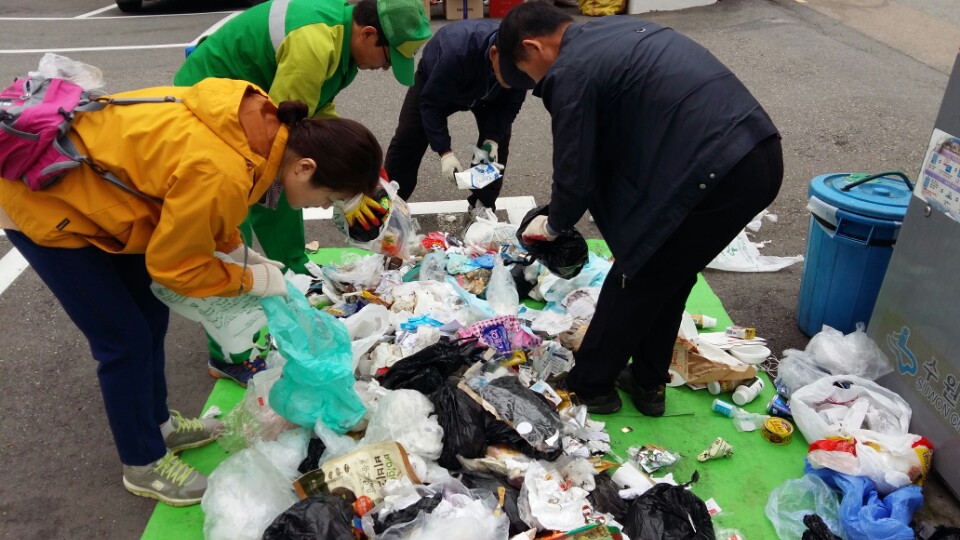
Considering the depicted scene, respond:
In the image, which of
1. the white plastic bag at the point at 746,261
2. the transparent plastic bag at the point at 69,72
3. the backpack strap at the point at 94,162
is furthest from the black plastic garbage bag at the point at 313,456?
the white plastic bag at the point at 746,261

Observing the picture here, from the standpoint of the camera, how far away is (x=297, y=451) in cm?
262

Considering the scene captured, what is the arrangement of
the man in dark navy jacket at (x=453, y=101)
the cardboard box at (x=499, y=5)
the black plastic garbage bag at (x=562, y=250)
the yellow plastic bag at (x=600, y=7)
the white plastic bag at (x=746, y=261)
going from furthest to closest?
1. the cardboard box at (x=499, y=5)
2. the yellow plastic bag at (x=600, y=7)
3. the white plastic bag at (x=746, y=261)
4. the man in dark navy jacket at (x=453, y=101)
5. the black plastic garbage bag at (x=562, y=250)

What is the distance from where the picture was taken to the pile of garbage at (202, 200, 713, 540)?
2314 mm

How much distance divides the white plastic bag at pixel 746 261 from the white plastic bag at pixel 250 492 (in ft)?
9.41

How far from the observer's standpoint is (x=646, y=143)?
7.84 ft

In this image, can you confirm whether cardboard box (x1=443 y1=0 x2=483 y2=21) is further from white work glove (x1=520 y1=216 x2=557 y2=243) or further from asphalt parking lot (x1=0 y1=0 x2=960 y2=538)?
white work glove (x1=520 y1=216 x2=557 y2=243)

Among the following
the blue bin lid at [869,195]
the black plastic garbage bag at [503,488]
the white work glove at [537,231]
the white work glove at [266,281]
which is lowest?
the black plastic garbage bag at [503,488]

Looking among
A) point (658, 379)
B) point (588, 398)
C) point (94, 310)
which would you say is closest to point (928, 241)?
point (658, 379)

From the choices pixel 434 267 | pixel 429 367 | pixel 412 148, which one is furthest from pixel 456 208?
pixel 429 367

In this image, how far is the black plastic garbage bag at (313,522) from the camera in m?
2.16

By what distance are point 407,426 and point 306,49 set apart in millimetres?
1613

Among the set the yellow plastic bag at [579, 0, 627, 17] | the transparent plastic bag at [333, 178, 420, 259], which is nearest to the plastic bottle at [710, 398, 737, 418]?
the transparent plastic bag at [333, 178, 420, 259]

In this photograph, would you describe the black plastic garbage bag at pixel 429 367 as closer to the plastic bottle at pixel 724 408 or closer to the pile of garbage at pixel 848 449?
the plastic bottle at pixel 724 408

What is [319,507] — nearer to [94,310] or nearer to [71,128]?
[94,310]
